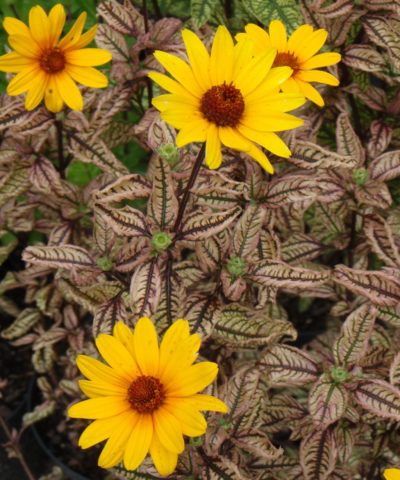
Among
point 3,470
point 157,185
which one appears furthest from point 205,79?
point 3,470

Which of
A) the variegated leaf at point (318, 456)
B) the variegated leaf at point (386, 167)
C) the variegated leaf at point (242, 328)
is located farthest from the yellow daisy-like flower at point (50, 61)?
the variegated leaf at point (318, 456)

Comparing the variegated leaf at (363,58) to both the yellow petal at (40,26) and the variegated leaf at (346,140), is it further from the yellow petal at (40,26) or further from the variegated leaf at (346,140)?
the yellow petal at (40,26)

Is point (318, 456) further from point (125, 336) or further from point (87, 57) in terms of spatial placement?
point (87, 57)

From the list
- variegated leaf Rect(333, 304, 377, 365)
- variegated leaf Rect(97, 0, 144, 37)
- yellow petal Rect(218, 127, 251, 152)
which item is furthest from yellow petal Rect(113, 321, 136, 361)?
variegated leaf Rect(97, 0, 144, 37)

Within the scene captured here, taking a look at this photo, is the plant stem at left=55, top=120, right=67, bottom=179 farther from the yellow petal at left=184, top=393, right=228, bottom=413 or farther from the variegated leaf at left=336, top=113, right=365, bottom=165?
the yellow petal at left=184, top=393, right=228, bottom=413

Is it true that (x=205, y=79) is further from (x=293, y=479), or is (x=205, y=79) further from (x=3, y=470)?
(x=3, y=470)
